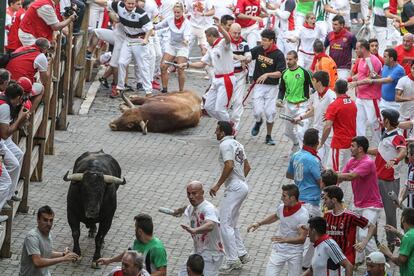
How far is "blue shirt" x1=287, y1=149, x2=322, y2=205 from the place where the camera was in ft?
60.8

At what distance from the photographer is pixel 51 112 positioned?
947 inches

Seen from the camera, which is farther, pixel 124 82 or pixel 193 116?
pixel 124 82

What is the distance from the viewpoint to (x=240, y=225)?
68.2 feet

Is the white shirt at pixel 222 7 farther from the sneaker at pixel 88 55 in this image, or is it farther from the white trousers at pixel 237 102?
the white trousers at pixel 237 102

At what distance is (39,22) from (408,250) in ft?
29.6

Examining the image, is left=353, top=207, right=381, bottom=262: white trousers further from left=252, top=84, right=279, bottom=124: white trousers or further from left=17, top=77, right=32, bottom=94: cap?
left=252, top=84, right=279, bottom=124: white trousers

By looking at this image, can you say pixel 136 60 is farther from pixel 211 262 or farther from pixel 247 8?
pixel 211 262

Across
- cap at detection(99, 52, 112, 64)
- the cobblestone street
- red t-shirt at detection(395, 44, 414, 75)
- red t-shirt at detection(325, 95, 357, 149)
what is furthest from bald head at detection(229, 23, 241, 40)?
cap at detection(99, 52, 112, 64)

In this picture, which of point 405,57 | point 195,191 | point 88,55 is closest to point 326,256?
point 195,191

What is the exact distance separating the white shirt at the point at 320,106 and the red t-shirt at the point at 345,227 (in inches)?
200

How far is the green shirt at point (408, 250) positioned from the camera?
16.4 m

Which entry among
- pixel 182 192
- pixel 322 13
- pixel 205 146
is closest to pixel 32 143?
pixel 182 192

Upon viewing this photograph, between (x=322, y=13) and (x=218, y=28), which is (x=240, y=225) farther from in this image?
(x=322, y=13)

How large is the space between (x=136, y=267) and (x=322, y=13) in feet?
56.0
